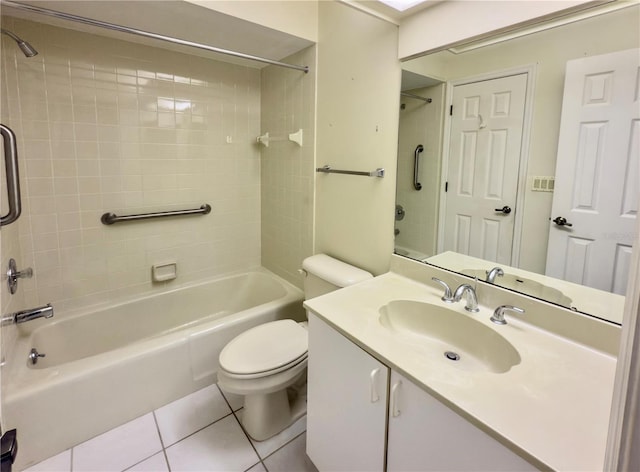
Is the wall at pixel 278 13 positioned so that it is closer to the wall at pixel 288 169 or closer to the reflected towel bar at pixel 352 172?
the wall at pixel 288 169

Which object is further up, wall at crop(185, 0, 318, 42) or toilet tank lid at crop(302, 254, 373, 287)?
wall at crop(185, 0, 318, 42)

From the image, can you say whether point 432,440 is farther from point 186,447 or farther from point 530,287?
point 186,447

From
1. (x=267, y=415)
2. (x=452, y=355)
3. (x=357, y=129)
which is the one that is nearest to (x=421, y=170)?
(x=357, y=129)

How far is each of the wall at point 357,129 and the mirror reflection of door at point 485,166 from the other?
0.96 feet

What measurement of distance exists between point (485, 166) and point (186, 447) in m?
1.78

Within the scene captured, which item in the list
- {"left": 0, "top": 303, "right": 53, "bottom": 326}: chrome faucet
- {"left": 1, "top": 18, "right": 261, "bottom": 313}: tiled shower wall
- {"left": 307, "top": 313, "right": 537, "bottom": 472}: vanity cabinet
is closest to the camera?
{"left": 307, "top": 313, "right": 537, "bottom": 472}: vanity cabinet

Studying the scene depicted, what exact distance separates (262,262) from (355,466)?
1.85m

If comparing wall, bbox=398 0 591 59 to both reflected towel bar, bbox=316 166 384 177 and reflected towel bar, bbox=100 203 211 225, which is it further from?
reflected towel bar, bbox=100 203 211 225

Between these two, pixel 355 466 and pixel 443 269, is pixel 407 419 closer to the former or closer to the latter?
pixel 355 466

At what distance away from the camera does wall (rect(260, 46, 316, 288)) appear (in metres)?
2.07

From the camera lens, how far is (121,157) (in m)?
2.05

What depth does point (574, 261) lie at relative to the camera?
1088 mm

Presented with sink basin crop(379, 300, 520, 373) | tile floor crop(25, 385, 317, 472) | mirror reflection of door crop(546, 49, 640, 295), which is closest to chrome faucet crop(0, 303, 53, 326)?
tile floor crop(25, 385, 317, 472)

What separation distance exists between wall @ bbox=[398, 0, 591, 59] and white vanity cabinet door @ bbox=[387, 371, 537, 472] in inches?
46.4
